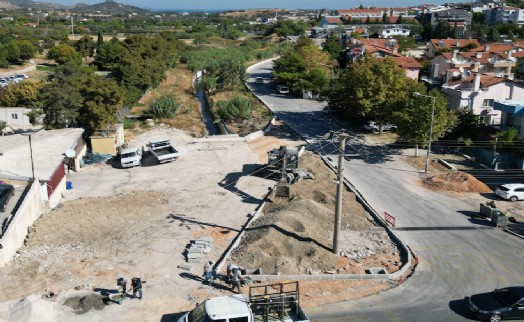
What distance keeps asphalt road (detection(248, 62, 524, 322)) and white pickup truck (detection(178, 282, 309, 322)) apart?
1754 mm

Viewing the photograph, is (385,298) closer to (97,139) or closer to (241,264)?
(241,264)

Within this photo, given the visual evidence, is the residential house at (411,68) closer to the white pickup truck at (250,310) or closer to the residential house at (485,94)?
the residential house at (485,94)

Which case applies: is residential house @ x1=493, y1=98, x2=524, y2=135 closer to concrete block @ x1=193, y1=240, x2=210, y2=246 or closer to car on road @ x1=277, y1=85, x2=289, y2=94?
concrete block @ x1=193, y1=240, x2=210, y2=246

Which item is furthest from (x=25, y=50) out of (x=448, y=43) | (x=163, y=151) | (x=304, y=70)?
(x=448, y=43)

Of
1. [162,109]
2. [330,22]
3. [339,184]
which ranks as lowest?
[162,109]

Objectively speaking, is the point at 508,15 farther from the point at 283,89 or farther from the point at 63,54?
the point at 63,54

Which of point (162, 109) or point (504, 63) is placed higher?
point (504, 63)

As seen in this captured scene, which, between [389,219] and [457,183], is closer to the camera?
[389,219]

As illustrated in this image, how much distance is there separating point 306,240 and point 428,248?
6.29 meters

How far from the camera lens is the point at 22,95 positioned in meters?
52.2

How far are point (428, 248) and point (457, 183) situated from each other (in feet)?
33.8

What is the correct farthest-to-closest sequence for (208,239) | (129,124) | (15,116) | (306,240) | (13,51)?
(13,51), (15,116), (129,124), (208,239), (306,240)

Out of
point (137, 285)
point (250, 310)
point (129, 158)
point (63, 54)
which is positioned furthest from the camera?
point (63, 54)

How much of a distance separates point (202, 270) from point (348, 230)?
848cm
